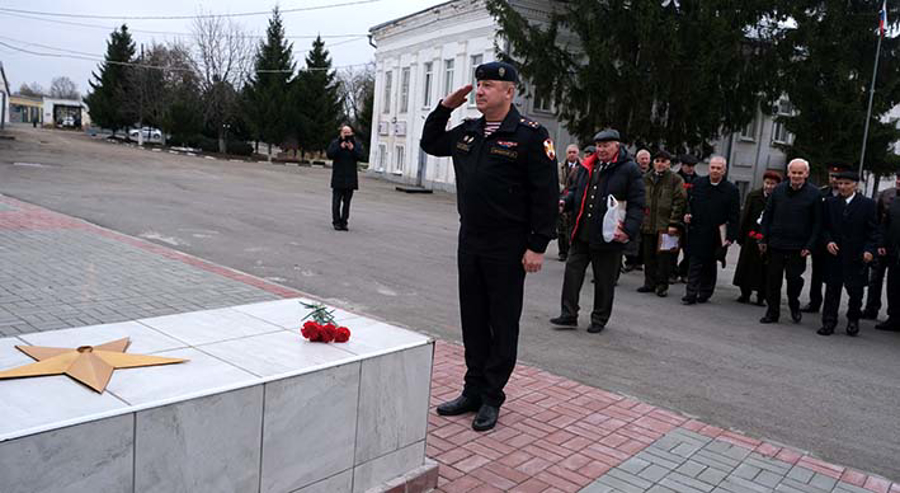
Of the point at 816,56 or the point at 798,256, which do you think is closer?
the point at 798,256

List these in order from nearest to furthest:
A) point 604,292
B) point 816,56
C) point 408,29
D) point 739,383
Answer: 1. point 739,383
2. point 604,292
3. point 816,56
4. point 408,29

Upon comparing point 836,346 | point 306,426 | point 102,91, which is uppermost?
point 102,91

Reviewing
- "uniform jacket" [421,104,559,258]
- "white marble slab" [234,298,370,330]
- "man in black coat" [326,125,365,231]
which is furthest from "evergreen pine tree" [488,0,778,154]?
"white marble slab" [234,298,370,330]

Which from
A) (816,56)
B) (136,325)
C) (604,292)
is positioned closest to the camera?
(136,325)

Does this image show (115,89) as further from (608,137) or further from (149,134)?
(608,137)

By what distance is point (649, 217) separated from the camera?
33.6 feet

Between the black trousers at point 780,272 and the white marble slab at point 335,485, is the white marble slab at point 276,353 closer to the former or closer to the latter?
the white marble slab at point 335,485

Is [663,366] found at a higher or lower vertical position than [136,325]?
lower

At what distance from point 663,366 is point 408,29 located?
104ft

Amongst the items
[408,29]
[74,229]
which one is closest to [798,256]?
[74,229]

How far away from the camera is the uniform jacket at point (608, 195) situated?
7.27m

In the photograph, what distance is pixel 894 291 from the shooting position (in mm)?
8984

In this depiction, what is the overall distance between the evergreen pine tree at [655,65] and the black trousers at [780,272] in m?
13.0

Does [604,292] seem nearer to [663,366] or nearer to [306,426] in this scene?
[663,366]
